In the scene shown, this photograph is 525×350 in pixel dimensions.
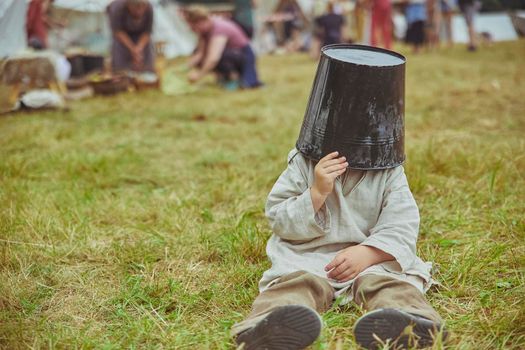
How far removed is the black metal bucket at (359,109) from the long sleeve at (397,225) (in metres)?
0.10

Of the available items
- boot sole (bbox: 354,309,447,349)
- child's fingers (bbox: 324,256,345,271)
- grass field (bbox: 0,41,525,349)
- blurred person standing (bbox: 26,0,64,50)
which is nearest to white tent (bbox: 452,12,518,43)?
grass field (bbox: 0,41,525,349)

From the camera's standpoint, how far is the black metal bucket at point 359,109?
1687 millimetres

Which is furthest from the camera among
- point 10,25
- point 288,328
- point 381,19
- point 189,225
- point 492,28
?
point 492,28

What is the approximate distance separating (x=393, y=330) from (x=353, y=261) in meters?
0.32

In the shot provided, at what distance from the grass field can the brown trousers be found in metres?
0.08

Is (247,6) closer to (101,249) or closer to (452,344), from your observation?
(101,249)

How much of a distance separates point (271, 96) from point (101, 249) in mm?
4336

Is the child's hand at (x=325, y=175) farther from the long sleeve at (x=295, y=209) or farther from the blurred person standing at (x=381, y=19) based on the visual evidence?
the blurred person standing at (x=381, y=19)

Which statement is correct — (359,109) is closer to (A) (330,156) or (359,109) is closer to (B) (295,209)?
(A) (330,156)

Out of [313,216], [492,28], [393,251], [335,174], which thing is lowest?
[492,28]

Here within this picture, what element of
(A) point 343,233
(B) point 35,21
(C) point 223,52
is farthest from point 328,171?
(B) point 35,21

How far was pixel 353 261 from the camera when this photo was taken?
1726 millimetres

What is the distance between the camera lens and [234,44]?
7.57 meters

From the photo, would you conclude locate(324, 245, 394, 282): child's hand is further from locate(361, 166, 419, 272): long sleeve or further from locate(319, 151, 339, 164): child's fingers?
locate(319, 151, 339, 164): child's fingers
